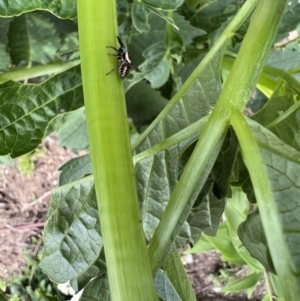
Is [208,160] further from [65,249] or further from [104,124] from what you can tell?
[65,249]

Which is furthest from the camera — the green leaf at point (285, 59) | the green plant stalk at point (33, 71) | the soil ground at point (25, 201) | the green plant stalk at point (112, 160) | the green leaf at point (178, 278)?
the soil ground at point (25, 201)

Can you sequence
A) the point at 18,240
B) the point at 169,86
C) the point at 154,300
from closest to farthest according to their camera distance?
the point at 154,300
the point at 169,86
the point at 18,240

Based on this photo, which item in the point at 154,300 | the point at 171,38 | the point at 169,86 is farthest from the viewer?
the point at 169,86

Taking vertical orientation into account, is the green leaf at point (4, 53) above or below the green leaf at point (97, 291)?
above

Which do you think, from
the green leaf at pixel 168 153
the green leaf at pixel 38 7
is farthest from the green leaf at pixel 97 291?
the green leaf at pixel 38 7

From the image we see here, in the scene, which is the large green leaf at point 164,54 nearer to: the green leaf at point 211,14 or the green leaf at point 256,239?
the green leaf at point 211,14

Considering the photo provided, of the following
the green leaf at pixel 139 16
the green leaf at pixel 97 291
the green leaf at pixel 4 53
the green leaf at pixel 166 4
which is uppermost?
the green leaf at pixel 4 53

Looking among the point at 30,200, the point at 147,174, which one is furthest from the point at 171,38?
the point at 30,200
